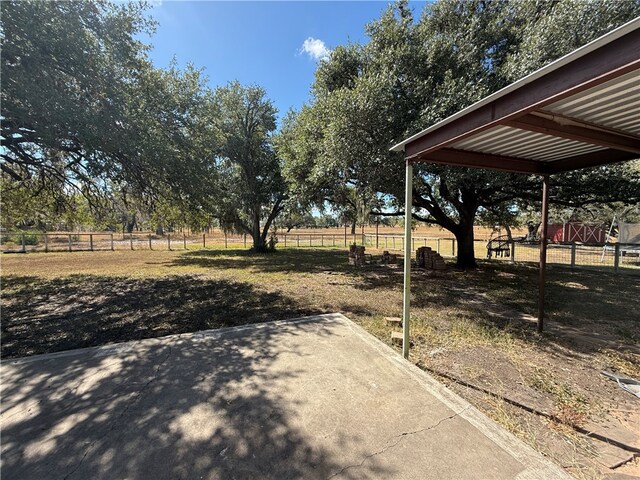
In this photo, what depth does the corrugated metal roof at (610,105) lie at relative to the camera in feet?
6.89

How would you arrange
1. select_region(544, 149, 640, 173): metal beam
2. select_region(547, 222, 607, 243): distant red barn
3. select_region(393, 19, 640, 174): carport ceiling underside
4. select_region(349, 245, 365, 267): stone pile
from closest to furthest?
select_region(393, 19, 640, 174): carport ceiling underside < select_region(544, 149, 640, 173): metal beam < select_region(349, 245, 365, 267): stone pile < select_region(547, 222, 607, 243): distant red barn

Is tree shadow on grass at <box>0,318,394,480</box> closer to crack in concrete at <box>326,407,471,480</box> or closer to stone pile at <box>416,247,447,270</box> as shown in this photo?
crack in concrete at <box>326,407,471,480</box>

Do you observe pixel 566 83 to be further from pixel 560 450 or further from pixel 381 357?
pixel 381 357

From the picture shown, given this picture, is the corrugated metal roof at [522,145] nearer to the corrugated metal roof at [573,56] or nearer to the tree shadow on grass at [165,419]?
the corrugated metal roof at [573,56]

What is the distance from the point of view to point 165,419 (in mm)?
2076

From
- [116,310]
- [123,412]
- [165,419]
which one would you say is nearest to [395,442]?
[165,419]

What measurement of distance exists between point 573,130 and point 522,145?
0.66 meters

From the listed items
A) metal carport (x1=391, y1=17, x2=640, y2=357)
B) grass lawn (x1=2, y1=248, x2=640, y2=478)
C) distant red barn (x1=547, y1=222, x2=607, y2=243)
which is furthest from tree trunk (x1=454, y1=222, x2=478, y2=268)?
distant red barn (x1=547, y1=222, x2=607, y2=243)

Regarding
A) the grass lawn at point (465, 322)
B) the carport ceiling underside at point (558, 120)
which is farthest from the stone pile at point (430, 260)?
the carport ceiling underside at point (558, 120)

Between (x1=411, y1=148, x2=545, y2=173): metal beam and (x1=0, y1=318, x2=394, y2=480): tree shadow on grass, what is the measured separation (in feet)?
9.94

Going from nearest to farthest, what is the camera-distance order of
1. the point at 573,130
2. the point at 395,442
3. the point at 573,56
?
the point at 573,56
the point at 395,442
the point at 573,130

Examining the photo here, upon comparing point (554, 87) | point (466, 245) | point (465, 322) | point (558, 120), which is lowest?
point (465, 322)

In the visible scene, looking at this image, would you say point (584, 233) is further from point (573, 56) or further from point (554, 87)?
point (573, 56)

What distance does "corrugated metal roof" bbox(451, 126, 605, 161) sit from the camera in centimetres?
308
